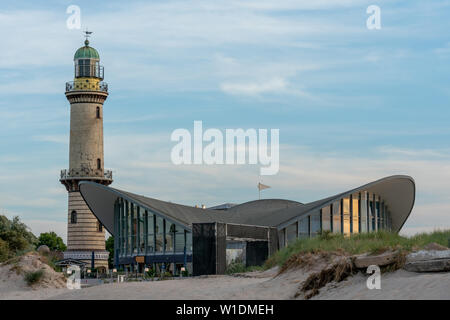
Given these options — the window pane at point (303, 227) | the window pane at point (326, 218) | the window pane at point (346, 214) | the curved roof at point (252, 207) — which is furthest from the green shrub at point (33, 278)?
the window pane at point (346, 214)

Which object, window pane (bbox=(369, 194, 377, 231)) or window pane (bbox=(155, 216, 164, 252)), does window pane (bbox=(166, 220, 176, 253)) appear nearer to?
window pane (bbox=(155, 216, 164, 252))

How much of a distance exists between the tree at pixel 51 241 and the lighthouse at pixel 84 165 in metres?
42.0

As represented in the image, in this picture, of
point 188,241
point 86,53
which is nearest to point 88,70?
point 86,53

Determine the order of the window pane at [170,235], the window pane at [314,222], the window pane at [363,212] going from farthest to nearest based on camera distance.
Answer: the window pane at [363,212]
the window pane at [314,222]
the window pane at [170,235]

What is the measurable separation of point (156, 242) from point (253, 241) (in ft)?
62.7

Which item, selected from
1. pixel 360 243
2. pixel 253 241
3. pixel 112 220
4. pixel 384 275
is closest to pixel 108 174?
pixel 112 220

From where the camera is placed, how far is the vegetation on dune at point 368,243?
23203 millimetres

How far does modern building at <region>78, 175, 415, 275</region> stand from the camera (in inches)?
2375

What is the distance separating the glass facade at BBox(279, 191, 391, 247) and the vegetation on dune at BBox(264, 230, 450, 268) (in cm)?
2642

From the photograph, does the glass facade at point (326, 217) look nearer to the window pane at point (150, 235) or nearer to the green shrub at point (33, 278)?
the window pane at point (150, 235)

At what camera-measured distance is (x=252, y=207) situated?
74.9m

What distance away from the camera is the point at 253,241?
44.5 m

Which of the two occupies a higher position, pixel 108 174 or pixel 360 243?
pixel 108 174
